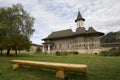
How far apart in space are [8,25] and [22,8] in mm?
5257

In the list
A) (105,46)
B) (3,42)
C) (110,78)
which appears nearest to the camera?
(110,78)

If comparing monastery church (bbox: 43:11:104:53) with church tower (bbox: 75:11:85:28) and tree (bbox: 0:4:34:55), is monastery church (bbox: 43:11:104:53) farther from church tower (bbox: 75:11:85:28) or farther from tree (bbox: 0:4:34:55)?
tree (bbox: 0:4:34:55)

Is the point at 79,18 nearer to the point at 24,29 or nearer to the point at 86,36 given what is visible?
the point at 86,36

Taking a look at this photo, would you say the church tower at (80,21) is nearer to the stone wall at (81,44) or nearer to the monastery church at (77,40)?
the monastery church at (77,40)

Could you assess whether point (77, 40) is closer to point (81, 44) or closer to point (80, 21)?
point (81, 44)

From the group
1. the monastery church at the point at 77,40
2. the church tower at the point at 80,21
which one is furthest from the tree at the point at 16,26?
the church tower at the point at 80,21

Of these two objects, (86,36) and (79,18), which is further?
(79,18)

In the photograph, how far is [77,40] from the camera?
44.7m

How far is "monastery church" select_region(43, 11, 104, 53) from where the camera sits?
41844mm

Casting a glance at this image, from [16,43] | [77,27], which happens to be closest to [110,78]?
[16,43]

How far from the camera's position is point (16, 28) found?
28.2m

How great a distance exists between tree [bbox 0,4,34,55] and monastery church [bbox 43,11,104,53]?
17.2m

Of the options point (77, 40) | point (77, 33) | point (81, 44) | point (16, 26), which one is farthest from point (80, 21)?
point (16, 26)

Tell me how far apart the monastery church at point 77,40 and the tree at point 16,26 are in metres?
17.2
